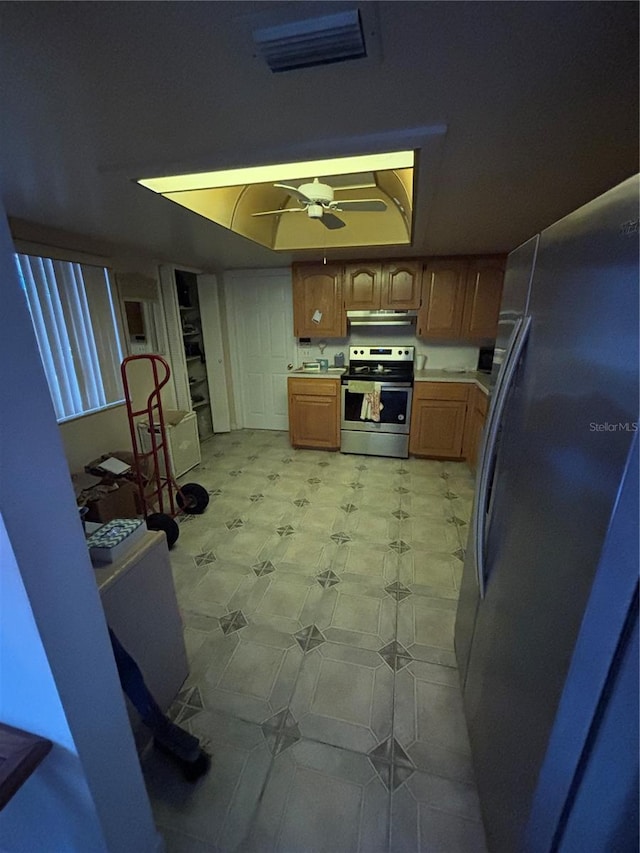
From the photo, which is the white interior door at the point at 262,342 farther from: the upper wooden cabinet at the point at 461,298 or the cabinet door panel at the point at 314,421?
the upper wooden cabinet at the point at 461,298

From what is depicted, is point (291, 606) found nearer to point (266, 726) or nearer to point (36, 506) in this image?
point (266, 726)

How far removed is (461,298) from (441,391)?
3.16 feet

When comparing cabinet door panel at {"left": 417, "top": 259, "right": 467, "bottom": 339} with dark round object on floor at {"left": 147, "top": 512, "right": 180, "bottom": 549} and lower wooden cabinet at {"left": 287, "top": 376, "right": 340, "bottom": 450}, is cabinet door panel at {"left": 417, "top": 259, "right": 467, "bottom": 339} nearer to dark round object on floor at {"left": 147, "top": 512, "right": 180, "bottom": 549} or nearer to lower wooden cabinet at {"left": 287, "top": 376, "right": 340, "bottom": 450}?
lower wooden cabinet at {"left": 287, "top": 376, "right": 340, "bottom": 450}

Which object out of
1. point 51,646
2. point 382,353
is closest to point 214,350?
point 382,353

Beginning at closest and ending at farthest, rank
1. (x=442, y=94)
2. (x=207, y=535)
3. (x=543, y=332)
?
(x=543, y=332) < (x=442, y=94) < (x=207, y=535)

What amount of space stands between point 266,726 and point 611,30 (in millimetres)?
2324

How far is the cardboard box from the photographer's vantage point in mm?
2408

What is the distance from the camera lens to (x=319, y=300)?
394 cm

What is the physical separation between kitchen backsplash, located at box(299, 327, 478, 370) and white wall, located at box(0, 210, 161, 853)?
12.8ft

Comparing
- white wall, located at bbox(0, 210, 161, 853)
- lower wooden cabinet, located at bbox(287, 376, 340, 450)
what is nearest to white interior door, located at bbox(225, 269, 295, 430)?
lower wooden cabinet, located at bbox(287, 376, 340, 450)

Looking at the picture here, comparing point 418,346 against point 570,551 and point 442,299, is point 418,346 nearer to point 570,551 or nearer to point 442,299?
point 442,299

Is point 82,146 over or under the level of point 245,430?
over

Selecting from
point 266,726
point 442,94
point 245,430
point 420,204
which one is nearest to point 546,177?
point 420,204

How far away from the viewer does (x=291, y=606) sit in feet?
6.60
